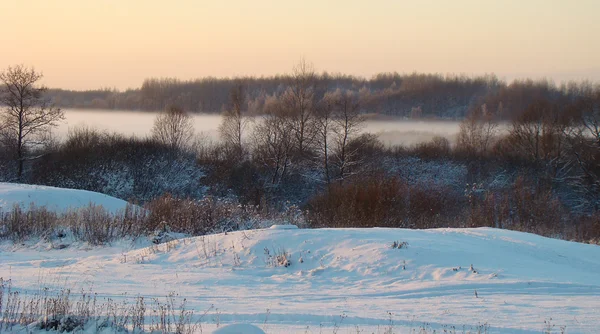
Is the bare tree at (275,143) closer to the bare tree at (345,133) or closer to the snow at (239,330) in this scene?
the bare tree at (345,133)

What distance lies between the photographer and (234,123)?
5012cm

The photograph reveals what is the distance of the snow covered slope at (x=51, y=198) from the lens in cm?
2185

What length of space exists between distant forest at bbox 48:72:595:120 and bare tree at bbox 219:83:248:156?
12.7 ft

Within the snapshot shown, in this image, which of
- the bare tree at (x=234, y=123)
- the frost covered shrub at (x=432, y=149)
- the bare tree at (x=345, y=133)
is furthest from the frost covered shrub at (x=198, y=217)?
the frost covered shrub at (x=432, y=149)

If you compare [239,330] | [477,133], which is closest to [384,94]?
[477,133]

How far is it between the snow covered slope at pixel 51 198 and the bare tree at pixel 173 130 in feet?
77.6

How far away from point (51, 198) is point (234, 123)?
92.0 ft

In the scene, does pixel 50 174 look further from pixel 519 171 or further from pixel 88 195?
pixel 519 171

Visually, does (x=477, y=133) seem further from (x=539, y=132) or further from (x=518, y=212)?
(x=518, y=212)

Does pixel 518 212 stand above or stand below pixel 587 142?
below

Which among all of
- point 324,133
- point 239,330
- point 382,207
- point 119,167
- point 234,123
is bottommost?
point 119,167

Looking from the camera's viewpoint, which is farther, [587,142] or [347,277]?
[587,142]

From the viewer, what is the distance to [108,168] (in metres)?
42.8

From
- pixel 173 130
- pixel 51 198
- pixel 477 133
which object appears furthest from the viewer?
pixel 477 133
